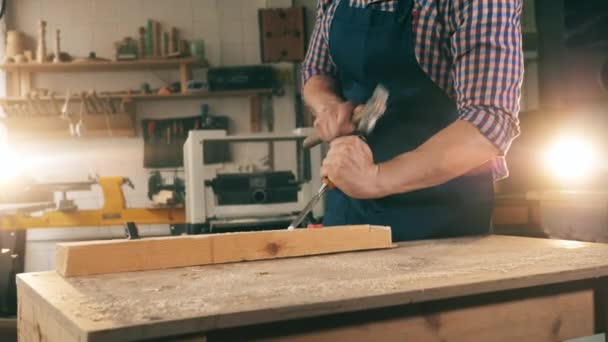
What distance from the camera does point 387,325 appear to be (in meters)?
0.69

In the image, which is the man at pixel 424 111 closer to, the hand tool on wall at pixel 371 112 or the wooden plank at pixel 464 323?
the hand tool on wall at pixel 371 112

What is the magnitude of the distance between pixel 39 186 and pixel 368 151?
10.9 ft

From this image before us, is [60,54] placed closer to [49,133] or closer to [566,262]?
[49,133]

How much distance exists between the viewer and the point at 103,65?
4969mm

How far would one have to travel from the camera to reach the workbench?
590mm

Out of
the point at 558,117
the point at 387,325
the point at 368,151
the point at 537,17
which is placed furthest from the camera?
the point at 537,17

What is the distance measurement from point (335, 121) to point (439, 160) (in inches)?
10.5

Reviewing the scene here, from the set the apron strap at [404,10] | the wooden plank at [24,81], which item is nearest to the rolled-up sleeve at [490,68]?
the apron strap at [404,10]

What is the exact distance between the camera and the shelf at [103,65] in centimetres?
493

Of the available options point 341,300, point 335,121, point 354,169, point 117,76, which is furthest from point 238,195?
point 117,76

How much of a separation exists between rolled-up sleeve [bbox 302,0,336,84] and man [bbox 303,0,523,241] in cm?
7

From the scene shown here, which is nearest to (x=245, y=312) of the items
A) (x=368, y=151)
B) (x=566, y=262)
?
(x=566, y=262)

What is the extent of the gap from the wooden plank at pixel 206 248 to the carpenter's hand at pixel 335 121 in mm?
304

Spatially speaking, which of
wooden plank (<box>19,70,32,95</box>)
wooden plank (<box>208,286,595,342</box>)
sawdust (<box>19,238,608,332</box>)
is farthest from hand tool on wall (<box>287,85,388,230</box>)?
wooden plank (<box>19,70,32,95</box>)
